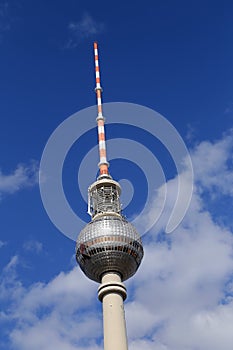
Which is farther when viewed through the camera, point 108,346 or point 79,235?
point 79,235

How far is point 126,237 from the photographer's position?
68.9m

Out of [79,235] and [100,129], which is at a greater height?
[100,129]

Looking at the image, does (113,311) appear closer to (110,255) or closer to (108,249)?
(110,255)

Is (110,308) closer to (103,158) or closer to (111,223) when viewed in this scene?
(111,223)

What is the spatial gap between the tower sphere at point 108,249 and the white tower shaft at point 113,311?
154 cm

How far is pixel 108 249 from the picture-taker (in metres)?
67.5

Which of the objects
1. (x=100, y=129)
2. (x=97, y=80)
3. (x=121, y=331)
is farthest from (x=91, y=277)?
(x=97, y=80)

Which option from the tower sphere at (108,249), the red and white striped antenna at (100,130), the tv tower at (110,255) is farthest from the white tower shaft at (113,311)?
the red and white striped antenna at (100,130)

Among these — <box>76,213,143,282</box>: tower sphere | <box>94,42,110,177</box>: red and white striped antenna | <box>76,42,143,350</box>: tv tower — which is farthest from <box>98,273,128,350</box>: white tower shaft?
<box>94,42,110,177</box>: red and white striped antenna

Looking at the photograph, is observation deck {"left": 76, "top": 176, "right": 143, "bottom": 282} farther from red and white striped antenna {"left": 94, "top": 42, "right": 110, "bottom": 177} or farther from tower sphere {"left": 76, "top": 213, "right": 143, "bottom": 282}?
red and white striped antenna {"left": 94, "top": 42, "right": 110, "bottom": 177}

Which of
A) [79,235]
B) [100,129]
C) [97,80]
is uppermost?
[97,80]

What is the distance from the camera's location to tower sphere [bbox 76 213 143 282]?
67.4 meters

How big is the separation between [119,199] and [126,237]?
363 inches

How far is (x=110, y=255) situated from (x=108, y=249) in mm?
876
